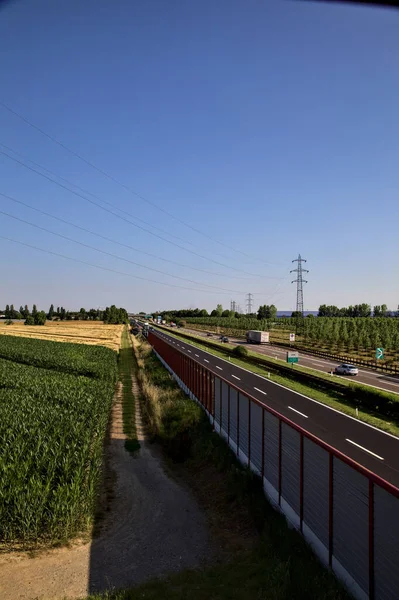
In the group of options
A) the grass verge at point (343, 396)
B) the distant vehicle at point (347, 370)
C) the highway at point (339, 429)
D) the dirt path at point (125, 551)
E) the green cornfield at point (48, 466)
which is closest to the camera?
the dirt path at point (125, 551)

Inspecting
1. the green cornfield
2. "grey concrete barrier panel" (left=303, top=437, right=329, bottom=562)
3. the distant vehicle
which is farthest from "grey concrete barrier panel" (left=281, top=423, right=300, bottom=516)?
the distant vehicle

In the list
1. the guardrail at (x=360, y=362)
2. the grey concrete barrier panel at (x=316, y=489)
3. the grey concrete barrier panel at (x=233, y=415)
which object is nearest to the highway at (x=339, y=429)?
the grey concrete barrier panel at (x=233, y=415)

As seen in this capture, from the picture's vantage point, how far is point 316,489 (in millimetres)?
8883

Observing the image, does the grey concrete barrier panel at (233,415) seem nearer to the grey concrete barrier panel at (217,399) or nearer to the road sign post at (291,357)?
the grey concrete barrier panel at (217,399)

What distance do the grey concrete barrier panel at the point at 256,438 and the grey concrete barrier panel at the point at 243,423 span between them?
670mm

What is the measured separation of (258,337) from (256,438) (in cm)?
7338

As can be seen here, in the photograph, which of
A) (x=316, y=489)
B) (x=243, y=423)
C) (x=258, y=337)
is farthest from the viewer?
(x=258, y=337)

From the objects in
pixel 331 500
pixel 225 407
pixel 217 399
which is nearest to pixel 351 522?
pixel 331 500

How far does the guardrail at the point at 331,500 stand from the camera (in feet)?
21.4

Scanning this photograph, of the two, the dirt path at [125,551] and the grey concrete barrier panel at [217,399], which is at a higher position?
the grey concrete barrier panel at [217,399]

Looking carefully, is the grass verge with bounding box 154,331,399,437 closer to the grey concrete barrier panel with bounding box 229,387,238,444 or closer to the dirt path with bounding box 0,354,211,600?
the grey concrete barrier panel with bounding box 229,387,238,444

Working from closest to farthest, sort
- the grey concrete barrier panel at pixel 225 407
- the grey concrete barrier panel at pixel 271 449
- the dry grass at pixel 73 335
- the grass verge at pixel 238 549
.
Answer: the grass verge at pixel 238 549 → the grey concrete barrier panel at pixel 271 449 → the grey concrete barrier panel at pixel 225 407 → the dry grass at pixel 73 335

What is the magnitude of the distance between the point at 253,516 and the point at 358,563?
14.8 feet

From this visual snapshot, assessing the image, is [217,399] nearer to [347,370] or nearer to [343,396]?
[343,396]
